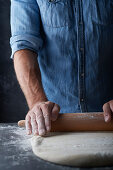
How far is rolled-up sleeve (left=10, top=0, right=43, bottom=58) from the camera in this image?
1.45 metres

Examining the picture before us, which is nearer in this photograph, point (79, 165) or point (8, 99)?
point (79, 165)

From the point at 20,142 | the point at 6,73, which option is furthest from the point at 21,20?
the point at 6,73

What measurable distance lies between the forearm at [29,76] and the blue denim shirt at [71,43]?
0.19ft

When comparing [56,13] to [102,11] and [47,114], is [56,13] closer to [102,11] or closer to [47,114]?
[102,11]

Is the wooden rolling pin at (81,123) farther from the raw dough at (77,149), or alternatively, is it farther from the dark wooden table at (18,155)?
the dark wooden table at (18,155)

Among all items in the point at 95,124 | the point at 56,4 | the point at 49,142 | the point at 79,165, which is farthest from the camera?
the point at 56,4

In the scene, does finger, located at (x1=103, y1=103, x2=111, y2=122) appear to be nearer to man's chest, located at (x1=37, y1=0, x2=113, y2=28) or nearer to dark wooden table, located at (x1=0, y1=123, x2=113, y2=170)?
dark wooden table, located at (x1=0, y1=123, x2=113, y2=170)

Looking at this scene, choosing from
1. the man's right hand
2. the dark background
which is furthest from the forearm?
the dark background

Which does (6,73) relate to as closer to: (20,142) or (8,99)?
(8,99)

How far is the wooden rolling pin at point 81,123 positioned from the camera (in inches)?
45.5

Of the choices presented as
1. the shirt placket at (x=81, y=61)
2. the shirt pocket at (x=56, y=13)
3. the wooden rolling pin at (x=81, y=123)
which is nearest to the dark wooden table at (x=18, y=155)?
the wooden rolling pin at (x=81, y=123)

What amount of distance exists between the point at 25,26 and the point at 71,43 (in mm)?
278

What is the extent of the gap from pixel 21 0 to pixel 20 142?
84 cm

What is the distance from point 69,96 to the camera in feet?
4.96
